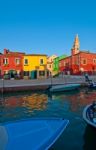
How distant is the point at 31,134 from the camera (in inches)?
466

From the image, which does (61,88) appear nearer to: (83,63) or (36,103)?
(36,103)

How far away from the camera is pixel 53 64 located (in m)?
82.3

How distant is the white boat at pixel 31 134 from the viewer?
10.6 metres

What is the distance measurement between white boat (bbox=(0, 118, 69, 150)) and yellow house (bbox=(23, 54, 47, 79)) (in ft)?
163

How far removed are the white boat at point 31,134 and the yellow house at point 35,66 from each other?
49.6 m

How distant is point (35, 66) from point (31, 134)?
53.4 metres

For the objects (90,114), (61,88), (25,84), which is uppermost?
(25,84)

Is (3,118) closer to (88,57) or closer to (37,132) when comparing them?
(37,132)

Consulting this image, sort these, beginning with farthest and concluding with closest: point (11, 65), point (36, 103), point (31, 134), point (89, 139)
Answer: point (11, 65)
point (36, 103)
point (89, 139)
point (31, 134)

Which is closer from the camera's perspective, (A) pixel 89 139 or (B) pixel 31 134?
(B) pixel 31 134

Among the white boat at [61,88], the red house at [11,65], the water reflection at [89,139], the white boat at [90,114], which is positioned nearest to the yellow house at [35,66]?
the red house at [11,65]

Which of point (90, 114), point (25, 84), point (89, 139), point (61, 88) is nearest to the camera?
point (89, 139)

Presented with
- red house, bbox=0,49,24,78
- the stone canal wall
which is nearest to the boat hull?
the stone canal wall

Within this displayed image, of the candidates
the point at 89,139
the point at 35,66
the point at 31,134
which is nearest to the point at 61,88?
the point at 35,66
